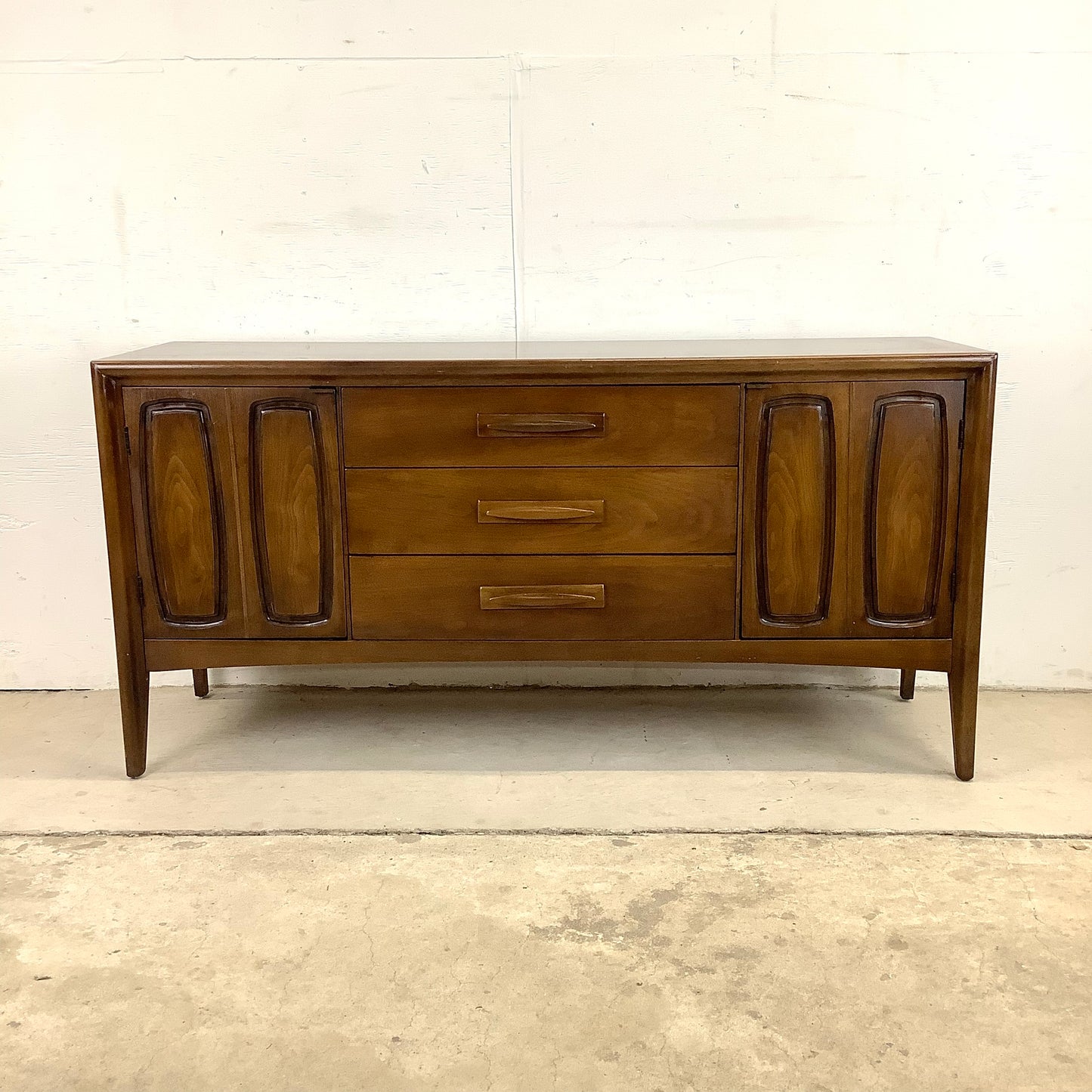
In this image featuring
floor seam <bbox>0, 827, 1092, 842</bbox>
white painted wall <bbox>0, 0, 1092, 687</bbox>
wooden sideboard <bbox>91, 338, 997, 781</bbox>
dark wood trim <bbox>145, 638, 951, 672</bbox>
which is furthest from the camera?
white painted wall <bbox>0, 0, 1092, 687</bbox>

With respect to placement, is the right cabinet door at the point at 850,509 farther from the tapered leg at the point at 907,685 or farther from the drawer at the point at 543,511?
the tapered leg at the point at 907,685

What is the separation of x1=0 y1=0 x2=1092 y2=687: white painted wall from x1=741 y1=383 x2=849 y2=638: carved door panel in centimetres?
57

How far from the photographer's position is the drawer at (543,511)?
225 cm

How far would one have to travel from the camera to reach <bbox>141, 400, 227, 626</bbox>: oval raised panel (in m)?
2.23

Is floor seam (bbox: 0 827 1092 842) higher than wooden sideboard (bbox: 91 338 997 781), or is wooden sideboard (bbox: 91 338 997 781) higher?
wooden sideboard (bbox: 91 338 997 781)

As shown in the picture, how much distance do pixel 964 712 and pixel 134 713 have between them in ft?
5.65

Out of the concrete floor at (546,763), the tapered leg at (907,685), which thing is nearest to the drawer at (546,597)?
the concrete floor at (546,763)

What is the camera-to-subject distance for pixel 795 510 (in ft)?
7.39

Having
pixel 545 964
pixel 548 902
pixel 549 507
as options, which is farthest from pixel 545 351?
pixel 545 964

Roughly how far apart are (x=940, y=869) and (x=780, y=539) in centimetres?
69

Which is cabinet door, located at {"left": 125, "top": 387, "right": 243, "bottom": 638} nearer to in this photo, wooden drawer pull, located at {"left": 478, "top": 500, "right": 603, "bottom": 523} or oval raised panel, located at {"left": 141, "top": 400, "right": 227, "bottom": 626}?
oval raised panel, located at {"left": 141, "top": 400, "right": 227, "bottom": 626}

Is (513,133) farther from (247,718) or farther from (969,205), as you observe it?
(247,718)

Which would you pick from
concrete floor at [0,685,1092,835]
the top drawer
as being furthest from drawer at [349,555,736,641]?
concrete floor at [0,685,1092,835]

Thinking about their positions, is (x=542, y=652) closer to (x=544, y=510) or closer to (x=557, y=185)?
(x=544, y=510)
